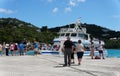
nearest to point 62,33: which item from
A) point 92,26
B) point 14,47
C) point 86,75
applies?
point 14,47

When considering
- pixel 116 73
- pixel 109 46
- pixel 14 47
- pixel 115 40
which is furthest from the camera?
pixel 115 40

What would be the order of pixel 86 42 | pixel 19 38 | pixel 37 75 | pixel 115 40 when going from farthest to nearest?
pixel 115 40, pixel 19 38, pixel 86 42, pixel 37 75

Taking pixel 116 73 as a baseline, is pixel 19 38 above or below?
above

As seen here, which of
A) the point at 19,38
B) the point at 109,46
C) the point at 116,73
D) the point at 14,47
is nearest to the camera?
the point at 116,73

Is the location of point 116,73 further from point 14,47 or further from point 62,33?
point 62,33

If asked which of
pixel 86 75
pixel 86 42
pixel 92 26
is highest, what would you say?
pixel 92 26

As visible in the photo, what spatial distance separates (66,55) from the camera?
2192 cm

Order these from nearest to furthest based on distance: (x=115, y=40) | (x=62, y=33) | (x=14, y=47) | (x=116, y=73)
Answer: (x=116, y=73)
(x=14, y=47)
(x=62, y=33)
(x=115, y=40)

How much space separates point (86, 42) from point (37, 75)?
1390 inches

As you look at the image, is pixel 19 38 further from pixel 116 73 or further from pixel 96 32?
pixel 116 73

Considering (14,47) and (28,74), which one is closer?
(28,74)

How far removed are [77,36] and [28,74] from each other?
120ft

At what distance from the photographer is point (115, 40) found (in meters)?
120

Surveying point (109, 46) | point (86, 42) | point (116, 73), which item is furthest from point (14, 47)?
point (109, 46)
